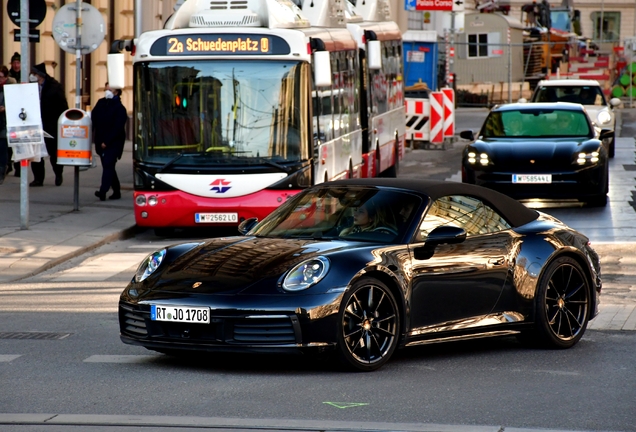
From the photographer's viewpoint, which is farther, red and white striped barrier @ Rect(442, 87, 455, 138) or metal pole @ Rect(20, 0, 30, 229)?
red and white striped barrier @ Rect(442, 87, 455, 138)

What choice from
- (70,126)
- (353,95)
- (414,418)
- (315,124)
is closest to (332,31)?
(353,95)

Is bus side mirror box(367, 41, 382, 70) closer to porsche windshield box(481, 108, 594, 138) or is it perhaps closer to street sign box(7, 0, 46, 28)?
porsche windshield box(481, 108, 594, 138)

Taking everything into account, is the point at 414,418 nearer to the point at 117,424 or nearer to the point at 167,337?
the point at 117,424

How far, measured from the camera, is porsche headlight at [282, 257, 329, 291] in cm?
788

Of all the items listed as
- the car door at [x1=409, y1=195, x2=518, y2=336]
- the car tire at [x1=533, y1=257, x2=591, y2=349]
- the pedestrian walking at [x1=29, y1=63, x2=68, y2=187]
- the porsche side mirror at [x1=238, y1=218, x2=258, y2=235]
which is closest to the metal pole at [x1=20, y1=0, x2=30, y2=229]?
the pedestrian walking at [x1=29, y1=63, x2=68, y2=187]

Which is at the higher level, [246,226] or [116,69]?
[116,69]

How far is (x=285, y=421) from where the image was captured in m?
6.54

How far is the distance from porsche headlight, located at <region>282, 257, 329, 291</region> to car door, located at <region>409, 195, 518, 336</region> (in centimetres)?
65

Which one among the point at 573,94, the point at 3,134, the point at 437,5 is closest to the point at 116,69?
the point at 3,134

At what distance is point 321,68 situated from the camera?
16906 millimetres

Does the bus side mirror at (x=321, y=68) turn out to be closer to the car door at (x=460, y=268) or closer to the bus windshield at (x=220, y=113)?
the bus windshield at (x=220, y=113)

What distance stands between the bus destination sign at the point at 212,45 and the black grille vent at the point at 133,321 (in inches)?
338

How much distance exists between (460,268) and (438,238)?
31cm

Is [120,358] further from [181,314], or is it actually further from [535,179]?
[535,179]
